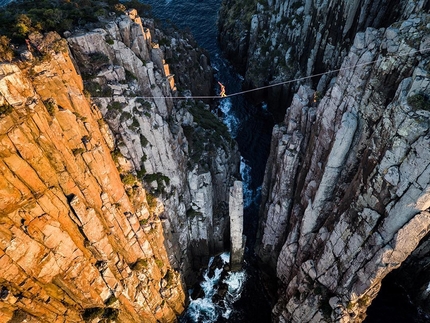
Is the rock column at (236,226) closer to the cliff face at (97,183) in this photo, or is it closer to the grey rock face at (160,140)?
the grey rock face at (160,140)

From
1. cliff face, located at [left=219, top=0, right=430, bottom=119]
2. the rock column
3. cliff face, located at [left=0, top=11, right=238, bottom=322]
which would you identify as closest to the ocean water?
the rock column

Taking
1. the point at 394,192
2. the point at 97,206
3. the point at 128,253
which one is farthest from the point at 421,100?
the point at 128,253

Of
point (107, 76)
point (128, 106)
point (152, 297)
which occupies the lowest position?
point (152, 297)

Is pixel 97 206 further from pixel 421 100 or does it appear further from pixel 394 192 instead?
pixel 421 100

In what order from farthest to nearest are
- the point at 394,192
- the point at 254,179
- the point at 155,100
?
the point at 254,179
the point at 155,100
the point at 394,192

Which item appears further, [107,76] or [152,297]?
[152,297]

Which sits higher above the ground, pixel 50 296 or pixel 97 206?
pixel 97 206
